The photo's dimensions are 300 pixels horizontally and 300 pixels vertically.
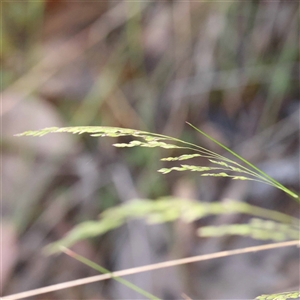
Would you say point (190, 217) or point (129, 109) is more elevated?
point (129, 109)

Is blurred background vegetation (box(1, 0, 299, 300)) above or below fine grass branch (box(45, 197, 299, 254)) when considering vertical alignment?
above

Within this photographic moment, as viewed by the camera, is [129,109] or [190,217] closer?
[190,217]

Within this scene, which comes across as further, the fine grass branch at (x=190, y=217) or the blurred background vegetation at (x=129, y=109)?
the blurred background vegetation at (x=129, y=109)

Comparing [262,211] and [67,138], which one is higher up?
→ [67,138]

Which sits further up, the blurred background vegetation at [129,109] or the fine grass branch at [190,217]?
the blurred background vegetation at [129,109]

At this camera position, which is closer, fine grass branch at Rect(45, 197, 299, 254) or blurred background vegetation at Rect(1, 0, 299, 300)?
fine grass branch at Rect(45, 197, 299, 254)

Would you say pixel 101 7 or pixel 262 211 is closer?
pixel 262 211

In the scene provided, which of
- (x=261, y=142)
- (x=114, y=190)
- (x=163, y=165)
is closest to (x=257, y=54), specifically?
(x=261, y=142)

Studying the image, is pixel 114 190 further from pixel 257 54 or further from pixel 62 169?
pixel 257 54
